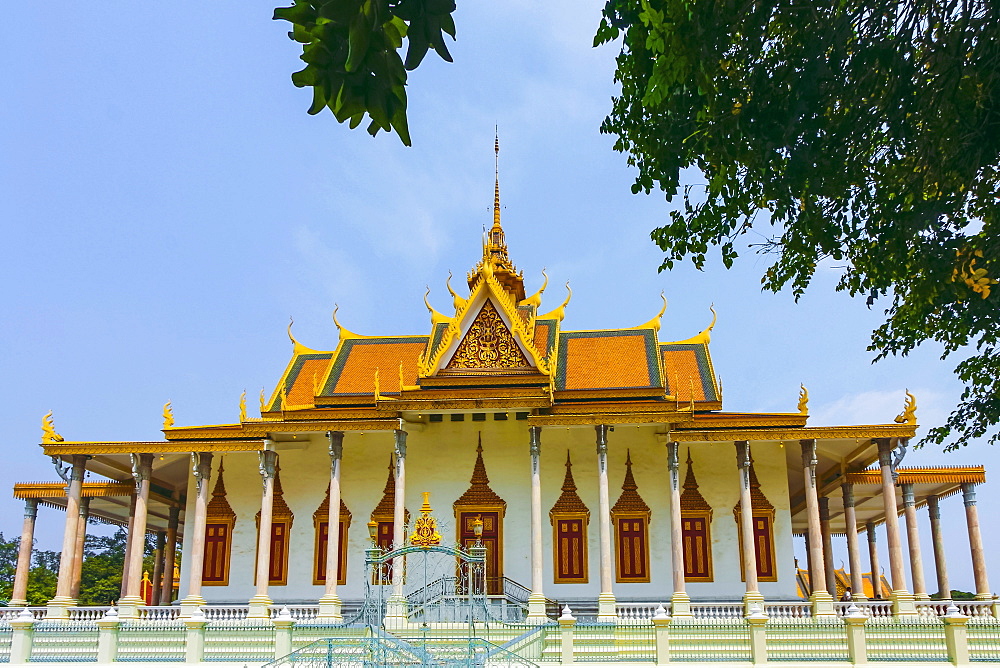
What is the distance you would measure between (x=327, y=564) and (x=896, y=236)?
1445 cm

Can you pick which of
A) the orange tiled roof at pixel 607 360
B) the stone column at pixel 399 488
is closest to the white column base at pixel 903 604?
the orange tiled roof at pixel 607 360

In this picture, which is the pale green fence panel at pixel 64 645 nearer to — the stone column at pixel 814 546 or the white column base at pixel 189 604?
the white column base at pixel 189 604

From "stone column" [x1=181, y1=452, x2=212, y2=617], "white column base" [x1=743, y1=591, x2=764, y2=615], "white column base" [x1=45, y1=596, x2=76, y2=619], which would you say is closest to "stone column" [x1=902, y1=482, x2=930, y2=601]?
"white column base" [x1=743, y1=591, x2=764, y2=615]

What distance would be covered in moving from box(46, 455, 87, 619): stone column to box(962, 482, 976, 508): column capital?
19.9 metres

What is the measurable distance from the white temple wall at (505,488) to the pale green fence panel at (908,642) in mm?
6324

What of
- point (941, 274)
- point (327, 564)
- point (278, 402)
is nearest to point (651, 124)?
point (941, 274)

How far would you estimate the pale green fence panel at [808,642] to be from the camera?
13234 millimetres

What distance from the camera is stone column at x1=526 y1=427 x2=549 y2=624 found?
57.1ft

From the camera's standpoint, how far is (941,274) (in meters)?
7.30

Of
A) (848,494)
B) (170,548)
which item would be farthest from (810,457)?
(170,548)

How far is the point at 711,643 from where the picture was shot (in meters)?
13.6

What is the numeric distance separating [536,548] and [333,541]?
4.25m

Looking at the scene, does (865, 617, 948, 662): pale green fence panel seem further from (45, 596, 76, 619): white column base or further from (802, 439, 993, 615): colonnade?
(45, 596, 76, 619): white column base

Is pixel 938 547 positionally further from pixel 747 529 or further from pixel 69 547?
pixel 69 547
